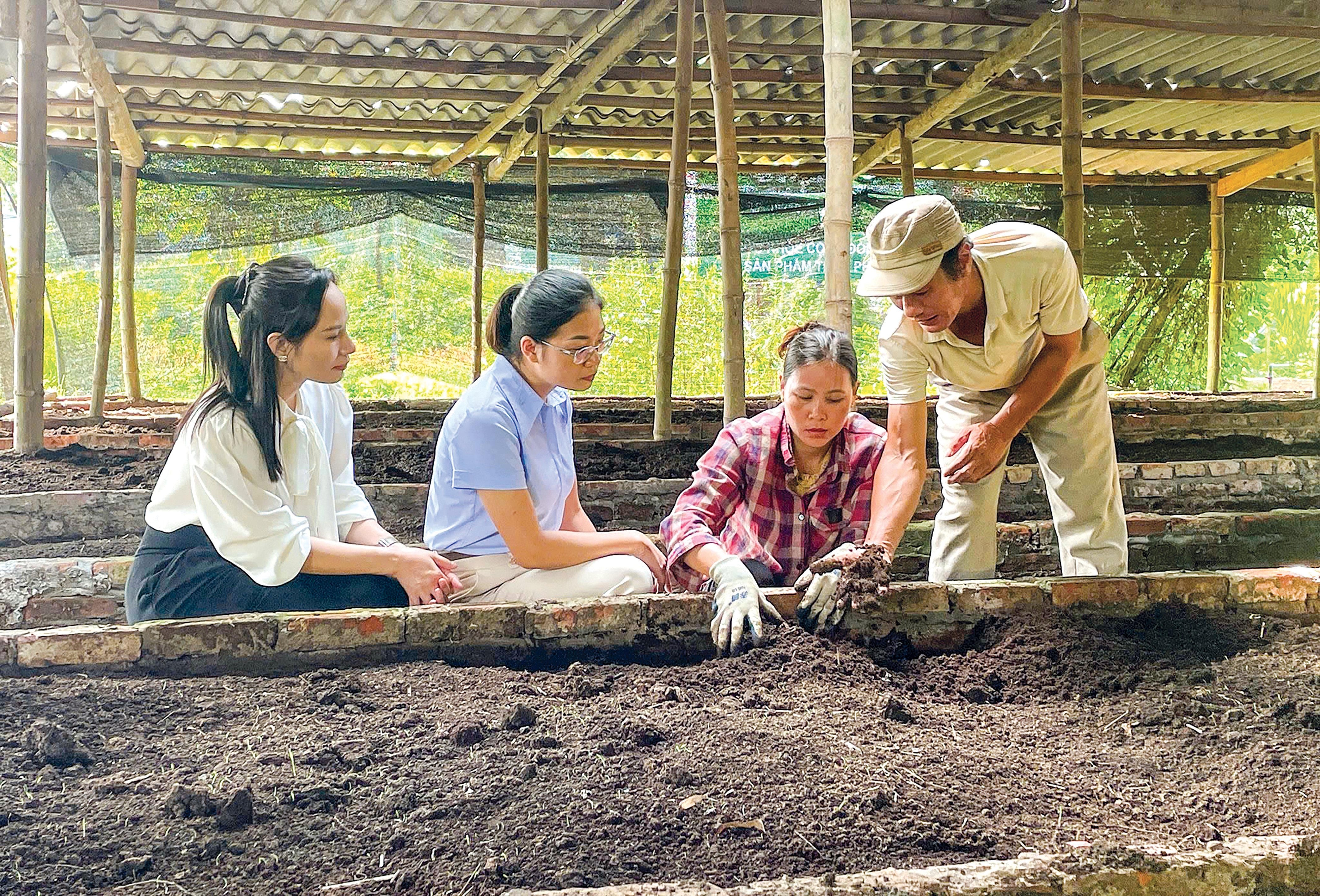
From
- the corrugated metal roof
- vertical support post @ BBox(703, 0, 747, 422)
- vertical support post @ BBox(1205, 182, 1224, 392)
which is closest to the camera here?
vertical support post @ BBox(703, 0, 747, 422)

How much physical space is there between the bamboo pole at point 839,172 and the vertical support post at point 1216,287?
877 centimetres

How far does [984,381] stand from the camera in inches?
123

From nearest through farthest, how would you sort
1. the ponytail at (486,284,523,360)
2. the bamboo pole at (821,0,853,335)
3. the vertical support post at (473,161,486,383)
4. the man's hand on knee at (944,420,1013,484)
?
the ponytail at (486,284,523,360), the man's hand on knee at (944,420,1013,484), the bamboo pole at (821,0,853,335), the vertical support post at (473,161,486,383)

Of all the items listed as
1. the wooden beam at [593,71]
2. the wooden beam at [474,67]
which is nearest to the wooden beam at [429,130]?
the wooden beam at [593,71]

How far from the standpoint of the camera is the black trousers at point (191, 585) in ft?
8.34

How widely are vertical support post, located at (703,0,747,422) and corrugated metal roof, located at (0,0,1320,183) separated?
148cm

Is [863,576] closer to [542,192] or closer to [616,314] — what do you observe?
[542,192]

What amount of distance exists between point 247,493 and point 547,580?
0.86m

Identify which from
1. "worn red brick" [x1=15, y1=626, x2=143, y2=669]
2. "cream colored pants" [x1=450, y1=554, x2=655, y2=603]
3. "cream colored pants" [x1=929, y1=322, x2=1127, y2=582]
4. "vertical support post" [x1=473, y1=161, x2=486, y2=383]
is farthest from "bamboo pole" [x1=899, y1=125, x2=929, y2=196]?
"worn red brick" [x1=15, y1=626, x2=143, y2=669]

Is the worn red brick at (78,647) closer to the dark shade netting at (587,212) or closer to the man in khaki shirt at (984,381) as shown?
the man in khaki shirt at (984,381)

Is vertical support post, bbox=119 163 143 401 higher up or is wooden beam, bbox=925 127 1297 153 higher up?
wooden beam, bbox=925 127 1297 153

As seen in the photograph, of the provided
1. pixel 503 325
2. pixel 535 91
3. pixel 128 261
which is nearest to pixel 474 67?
pixel 535 91

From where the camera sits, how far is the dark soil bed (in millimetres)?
1483

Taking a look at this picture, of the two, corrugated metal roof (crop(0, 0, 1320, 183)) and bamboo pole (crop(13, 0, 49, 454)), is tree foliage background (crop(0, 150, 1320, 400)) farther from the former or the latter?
bamboo pole (crop(13, 0, 49, 454))
